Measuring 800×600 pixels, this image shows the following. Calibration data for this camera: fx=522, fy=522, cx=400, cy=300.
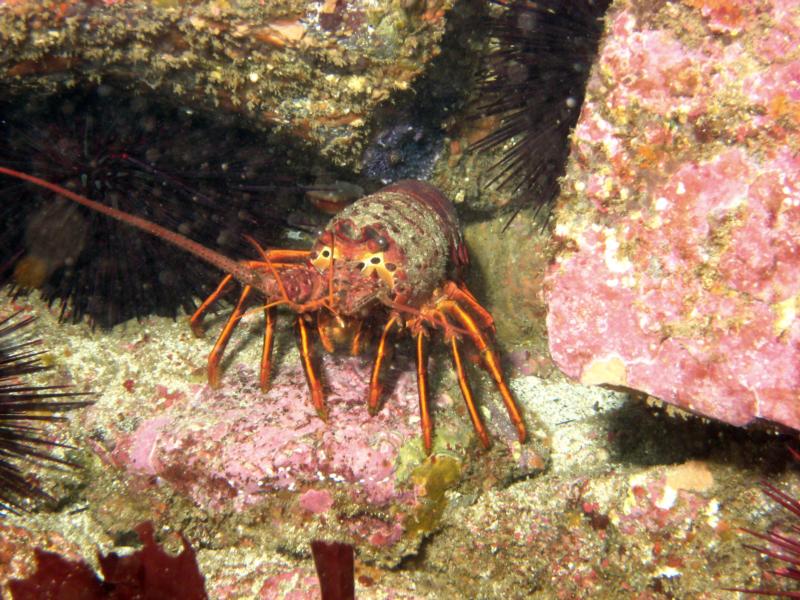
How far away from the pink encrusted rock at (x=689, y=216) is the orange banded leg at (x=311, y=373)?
1.52m

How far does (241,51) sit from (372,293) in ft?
5.84

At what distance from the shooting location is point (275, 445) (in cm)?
320

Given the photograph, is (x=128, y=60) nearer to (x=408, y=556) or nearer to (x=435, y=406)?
(x=435, y=406)

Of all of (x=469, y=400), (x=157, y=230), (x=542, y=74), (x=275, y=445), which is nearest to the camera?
(x=157, y=230)

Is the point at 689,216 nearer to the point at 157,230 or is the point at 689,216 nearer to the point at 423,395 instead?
the point at 423,395

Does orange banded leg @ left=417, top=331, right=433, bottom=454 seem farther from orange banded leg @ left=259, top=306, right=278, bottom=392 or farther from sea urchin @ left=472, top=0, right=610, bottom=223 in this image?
sea urchin @ left=472, top=0, right=610, bottom=223

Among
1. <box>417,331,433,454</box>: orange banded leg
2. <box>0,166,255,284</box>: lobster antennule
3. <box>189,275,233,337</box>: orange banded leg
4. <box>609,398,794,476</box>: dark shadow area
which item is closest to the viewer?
<box>0,166,255,284</box>: lobster antennule

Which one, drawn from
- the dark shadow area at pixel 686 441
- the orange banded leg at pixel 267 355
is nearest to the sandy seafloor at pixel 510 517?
the dark shadow area at pixel 686 441

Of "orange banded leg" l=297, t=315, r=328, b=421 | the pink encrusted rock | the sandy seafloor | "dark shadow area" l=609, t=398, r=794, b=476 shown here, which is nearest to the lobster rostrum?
"orange banded leg" l=297, t=315, r=328, b=421

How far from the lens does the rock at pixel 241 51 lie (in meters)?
3.09

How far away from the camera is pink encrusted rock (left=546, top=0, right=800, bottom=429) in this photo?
2121 mm

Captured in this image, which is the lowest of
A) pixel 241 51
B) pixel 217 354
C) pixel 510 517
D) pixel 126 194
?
pixel 510 517

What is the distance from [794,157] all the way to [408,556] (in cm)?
293

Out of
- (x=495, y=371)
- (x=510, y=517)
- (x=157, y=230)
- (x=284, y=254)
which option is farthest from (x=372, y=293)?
(x=510, y=517)
